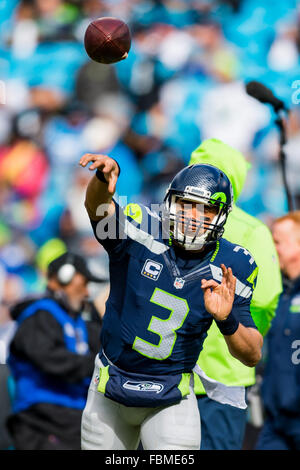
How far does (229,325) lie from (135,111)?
236 inches

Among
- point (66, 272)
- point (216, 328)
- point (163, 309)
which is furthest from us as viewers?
point (66, 272)

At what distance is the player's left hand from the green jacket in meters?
0.88

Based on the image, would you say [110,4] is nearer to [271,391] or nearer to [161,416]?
[271,391]

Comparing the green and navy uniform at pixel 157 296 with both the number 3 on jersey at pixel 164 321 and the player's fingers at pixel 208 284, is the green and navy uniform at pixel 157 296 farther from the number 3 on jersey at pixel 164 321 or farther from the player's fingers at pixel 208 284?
the player's fingers at pixel 208 284

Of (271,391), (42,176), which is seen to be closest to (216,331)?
(271,391)

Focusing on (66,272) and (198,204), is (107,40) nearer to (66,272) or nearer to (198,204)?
(198,204)

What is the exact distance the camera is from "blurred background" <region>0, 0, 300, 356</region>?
8023mm

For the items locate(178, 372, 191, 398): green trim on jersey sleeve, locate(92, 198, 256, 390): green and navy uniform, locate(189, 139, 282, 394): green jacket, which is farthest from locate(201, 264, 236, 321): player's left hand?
locate(189, 139, 282, 394): green jacket

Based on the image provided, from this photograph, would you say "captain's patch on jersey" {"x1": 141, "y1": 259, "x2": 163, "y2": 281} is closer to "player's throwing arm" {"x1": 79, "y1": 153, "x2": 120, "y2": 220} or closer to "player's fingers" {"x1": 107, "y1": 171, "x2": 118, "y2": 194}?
"player's throwing arm" {"x1": 79, "y1": 153, "x2": 120, "y2": 220}

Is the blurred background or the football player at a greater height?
the football player

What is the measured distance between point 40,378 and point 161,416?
1.98 metres

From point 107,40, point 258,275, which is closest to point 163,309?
A: point 258,275

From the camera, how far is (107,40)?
10.8ft

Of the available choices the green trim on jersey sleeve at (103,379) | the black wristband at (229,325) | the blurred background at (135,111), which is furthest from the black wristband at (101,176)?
the blurred background at (135,111)
